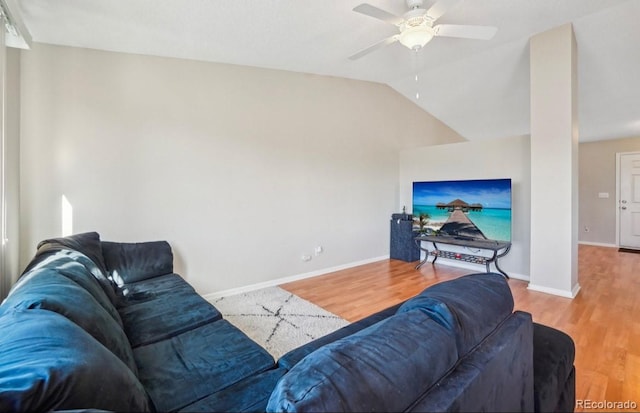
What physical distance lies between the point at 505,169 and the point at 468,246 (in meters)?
1.24

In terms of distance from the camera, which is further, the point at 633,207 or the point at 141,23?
the point at 633,207

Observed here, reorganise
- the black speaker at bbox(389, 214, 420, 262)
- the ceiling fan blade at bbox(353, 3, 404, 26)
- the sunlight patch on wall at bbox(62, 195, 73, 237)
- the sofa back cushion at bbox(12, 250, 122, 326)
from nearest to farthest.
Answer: the sofa back cushion at bbox(12, 250, 122, 326) < the ceiling fan blade at bbox(353, 3, 404, 26) < the sunlight patch on wall at bbox(62, 195, 73, 237) < the black speaker at bbox(389, 214, 420, 262)

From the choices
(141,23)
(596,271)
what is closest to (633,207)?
(596,271)

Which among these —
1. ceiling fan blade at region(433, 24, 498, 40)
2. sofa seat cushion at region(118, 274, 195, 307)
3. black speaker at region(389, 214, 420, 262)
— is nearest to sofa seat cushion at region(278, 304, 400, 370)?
sofa seat cushion at region(118, 274, 195, 307)

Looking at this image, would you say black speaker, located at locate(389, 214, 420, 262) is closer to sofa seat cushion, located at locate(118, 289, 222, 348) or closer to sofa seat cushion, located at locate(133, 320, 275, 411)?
sofa seat cushion, located at locate(118, 289, 222, 348)

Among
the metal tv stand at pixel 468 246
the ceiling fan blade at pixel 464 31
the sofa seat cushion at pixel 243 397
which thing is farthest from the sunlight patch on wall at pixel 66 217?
the metal tv stand at pixel 468 246

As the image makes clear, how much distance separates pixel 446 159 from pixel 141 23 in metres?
4.45

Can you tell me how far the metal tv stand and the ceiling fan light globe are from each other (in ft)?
8.98

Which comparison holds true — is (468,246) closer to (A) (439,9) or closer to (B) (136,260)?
(A) (439,9)

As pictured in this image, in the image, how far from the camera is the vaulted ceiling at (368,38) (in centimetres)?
252

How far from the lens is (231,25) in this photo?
278 cm

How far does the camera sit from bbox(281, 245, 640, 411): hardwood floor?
2.00m

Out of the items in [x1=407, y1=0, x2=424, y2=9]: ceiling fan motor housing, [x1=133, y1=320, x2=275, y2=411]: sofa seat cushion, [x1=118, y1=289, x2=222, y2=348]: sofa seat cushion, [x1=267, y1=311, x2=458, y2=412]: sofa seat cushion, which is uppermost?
[x1=407, y1=0, x2=424, y2=9]: ceiling fan motor housing

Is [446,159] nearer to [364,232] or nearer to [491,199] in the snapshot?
[491,199]
